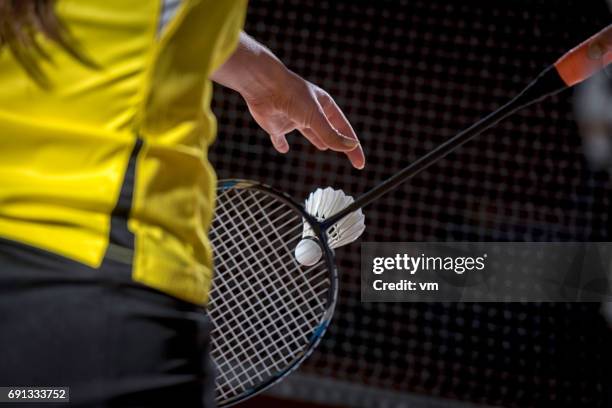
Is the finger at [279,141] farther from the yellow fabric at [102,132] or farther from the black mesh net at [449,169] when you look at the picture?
the black mesh net at [449,169]

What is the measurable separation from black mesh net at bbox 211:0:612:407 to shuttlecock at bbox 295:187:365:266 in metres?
1.15

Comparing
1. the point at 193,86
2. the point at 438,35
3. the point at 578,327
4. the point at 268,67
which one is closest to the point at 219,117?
the point at 438,35

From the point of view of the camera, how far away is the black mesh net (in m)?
2.32

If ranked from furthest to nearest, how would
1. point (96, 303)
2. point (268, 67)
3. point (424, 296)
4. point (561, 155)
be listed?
point (561, 155)
point (424, 296)
point (268, 67)
point (96, 303)

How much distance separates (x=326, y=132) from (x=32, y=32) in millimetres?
447

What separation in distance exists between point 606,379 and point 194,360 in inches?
77.0

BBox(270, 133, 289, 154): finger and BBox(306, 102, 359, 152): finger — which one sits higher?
BBox(270, 133, 289, 154): finger

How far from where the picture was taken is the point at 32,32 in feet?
1.58

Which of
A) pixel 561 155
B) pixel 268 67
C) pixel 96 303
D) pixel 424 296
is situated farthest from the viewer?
pixel 561 155

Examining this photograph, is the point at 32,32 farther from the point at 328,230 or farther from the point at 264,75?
the point at 328,230

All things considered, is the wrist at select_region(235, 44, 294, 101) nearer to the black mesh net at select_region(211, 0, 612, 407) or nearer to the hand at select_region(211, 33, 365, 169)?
the hand at select_region(211, 33, 365, 169)

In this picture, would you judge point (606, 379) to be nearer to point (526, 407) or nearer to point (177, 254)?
point (526, 407)

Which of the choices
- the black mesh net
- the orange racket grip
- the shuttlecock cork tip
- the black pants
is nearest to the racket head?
the shuttlecock cork tip

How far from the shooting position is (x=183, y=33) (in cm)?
51
